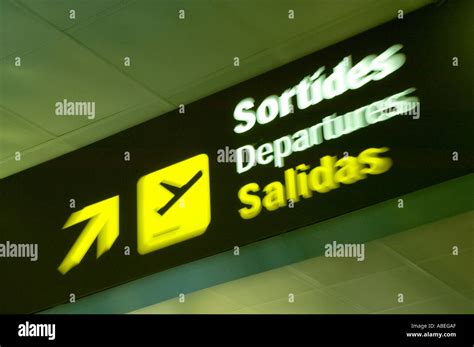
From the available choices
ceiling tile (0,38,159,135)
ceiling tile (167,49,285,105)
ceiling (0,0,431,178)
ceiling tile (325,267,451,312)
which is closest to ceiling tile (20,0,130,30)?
ceiling (0,0,431,178)

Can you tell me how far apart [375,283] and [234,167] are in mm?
1598

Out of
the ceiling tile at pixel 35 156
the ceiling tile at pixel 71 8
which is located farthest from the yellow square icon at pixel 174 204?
the ceiling tile at pixel 71 8

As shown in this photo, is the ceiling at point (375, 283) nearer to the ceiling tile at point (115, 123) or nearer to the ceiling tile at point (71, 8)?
the ceiling tile at point (115, 123)

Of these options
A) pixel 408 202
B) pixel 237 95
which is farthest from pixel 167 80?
pixel 408 202

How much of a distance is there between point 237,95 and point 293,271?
3.57ft

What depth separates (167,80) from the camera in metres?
4.10

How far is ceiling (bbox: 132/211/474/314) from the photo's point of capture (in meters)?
4.41

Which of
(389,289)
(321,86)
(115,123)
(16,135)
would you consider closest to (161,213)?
(115,123)

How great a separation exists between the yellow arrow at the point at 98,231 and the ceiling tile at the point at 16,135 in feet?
1.70

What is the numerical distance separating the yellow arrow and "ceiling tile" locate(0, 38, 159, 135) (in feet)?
1.51

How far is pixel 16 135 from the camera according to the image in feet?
14.7

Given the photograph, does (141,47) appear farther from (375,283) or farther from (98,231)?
(375,283)

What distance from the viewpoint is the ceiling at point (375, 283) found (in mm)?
4414
